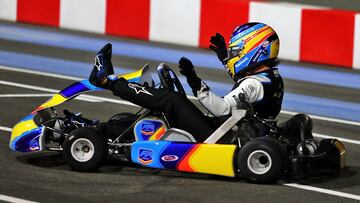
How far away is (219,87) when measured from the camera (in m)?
11.8

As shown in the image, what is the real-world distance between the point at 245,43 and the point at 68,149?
1.53m

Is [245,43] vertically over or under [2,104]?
over

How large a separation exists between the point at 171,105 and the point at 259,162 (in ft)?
2.51

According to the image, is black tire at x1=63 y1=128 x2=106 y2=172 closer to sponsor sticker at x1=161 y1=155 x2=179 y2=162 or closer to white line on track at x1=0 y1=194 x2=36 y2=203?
sponsor sticker at x1=161 y1=155 x2=179 y2=162

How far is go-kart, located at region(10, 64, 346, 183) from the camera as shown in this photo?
7129mm

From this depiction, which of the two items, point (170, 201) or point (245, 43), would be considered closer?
point (170, 201)

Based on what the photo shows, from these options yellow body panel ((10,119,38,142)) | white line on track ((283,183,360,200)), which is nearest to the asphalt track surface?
white line on track ((283,183,360,200))

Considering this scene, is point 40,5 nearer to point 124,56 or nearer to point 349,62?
point 124,56

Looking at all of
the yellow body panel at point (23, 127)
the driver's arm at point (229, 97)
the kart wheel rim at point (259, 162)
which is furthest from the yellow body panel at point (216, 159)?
the yellow body panel at point (23, 127)

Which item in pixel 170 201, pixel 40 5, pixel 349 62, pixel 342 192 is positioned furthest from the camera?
pixel 40 5

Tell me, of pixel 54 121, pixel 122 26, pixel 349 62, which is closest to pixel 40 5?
pixel 122 26

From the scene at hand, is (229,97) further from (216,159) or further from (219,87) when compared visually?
(219,87)

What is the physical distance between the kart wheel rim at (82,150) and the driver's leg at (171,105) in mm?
437

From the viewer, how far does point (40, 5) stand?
51.4 feet
